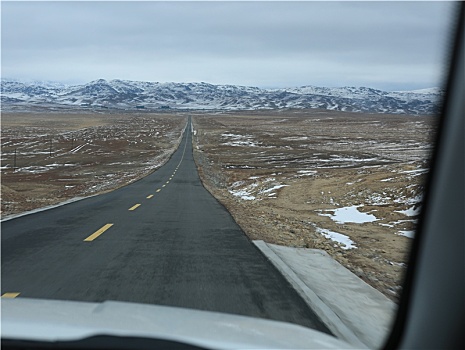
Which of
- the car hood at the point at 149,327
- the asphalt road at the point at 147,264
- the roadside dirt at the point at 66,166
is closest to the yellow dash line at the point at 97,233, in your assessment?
the asphalt road at the point at 147,264

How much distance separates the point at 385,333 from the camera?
4.19m

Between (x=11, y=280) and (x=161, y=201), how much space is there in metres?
11.5

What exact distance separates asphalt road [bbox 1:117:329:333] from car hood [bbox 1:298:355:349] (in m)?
1.33

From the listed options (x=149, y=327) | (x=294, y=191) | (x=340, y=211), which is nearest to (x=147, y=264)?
(x=149, y=327)

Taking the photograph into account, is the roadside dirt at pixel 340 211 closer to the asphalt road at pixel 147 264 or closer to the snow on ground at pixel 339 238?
the snow on ground at pixel 339 238

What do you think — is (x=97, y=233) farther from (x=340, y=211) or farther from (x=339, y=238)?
(x=340, y=211)

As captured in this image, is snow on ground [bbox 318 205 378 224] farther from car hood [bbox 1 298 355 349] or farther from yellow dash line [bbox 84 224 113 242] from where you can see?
car hood [bbox 1 298 355 349]

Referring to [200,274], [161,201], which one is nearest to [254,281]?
[200,274]

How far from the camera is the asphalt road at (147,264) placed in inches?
215

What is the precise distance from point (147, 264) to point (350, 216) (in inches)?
428

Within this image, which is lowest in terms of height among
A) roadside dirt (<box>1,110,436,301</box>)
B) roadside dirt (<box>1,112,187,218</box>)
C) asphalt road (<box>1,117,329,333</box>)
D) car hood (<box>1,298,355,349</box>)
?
roadside dirt (<box>1,112,187,218</box>)

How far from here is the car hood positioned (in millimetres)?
2963

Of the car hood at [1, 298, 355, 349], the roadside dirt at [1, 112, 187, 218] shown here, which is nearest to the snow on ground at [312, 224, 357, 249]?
the car hood at [1, 298, 355, 349]

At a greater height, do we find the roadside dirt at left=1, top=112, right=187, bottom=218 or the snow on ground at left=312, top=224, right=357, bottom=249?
the snow on ground at left=312, top=224, right=357, bottom=249
